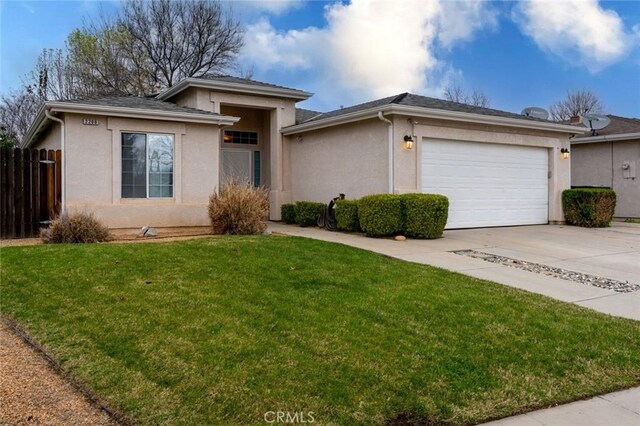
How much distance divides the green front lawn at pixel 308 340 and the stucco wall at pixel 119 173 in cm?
494

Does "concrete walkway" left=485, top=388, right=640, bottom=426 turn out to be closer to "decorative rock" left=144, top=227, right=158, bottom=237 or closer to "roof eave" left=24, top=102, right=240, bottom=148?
"decorative rock" left=144, top=227, right=158, bottom=237

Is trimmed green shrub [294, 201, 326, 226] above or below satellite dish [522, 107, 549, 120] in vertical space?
below

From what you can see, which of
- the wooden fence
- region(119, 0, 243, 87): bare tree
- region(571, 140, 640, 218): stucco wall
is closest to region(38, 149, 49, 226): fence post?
the wooden fence

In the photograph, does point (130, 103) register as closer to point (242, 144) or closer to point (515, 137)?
point (242, 144)

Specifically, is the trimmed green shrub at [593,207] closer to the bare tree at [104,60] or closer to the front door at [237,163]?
the front door at [237,163]

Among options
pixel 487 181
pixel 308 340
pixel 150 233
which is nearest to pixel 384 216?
pixel 487 181

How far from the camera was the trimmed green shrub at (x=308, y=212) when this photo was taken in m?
13.8

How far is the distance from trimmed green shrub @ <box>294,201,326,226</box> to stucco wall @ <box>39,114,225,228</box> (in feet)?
8.99

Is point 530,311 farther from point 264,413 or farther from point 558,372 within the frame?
point 264,413

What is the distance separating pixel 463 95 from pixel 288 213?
28.3 meters

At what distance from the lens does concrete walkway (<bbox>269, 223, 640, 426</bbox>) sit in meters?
3.28

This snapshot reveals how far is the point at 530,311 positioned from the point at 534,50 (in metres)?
16.3

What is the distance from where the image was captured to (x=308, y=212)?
1400cm

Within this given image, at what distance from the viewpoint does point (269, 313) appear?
15.3 feet
